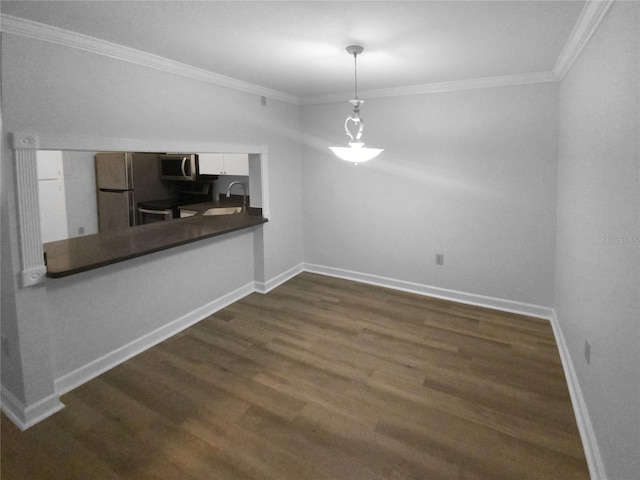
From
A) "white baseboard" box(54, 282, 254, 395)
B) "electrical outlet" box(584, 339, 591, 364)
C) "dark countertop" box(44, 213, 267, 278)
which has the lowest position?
"white baseboard" box(54, 282, 254, 395)

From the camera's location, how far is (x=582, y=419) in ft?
7.14

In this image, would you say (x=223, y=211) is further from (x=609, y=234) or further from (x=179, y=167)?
(x=609, y=234)

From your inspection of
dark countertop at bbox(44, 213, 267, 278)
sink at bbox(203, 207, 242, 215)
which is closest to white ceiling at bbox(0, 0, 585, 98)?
dark countertop at bbox(44, 213, 267, 278)

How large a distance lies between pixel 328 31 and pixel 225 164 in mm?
2846

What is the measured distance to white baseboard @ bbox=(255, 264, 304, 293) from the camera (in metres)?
4.38

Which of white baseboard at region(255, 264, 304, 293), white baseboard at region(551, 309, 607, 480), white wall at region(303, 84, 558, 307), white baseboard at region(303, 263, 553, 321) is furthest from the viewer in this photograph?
white baseboard at region(255, 264, 304, 293)

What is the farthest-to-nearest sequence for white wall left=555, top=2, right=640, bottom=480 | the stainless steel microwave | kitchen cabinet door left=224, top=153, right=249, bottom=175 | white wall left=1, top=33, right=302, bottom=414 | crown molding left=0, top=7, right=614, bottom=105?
the stainless steel microwave, kitchen cabinet door left=224, top=153, right=249, bottom=175, white wall left=1, top=33, right=302, bottom=414, crown molding left=0, top=7, right=614, bottom=105, white wall left=555, top=2, right=640, bottom=480

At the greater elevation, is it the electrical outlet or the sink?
the sink

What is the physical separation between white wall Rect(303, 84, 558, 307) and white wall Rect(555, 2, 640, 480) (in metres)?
0.83

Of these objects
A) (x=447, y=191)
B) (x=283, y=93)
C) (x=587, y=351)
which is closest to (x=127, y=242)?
(x=283, y=93)

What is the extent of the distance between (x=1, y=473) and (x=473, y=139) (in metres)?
4.37

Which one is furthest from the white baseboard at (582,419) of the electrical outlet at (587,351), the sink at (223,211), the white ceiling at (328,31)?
the sink at (223,211)

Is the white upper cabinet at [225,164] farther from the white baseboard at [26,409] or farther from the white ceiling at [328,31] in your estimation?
the white baseboard at [26,409]

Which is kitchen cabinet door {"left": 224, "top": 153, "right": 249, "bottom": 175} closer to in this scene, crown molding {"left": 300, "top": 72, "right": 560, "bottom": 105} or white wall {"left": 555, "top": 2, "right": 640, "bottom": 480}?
crown molding {"left": 300, "top": 72, "right": 560, "bottom": 105}
